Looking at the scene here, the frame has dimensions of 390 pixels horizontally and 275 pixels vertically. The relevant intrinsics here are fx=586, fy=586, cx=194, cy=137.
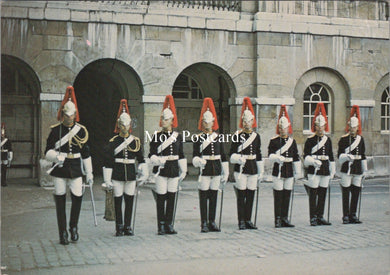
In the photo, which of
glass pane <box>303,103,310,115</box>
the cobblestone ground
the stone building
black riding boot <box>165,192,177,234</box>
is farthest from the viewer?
glass pane <box>303,103,310,115</box>

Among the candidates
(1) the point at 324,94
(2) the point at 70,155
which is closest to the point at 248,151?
(2) the point at 70,155

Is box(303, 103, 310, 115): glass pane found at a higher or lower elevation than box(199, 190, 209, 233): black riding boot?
higher

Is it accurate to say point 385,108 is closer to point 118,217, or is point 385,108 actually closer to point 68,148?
point 118,217

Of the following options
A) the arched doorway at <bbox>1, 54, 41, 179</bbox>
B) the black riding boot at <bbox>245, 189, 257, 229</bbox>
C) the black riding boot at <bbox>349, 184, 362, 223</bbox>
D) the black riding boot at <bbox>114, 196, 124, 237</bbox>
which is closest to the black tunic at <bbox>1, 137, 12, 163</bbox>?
the arched doorway at <bbox>1, 54, 41, 179</bbox>

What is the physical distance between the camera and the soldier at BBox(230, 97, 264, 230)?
9500mm

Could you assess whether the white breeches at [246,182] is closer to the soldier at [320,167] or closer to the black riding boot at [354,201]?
the soldier at [320,167]

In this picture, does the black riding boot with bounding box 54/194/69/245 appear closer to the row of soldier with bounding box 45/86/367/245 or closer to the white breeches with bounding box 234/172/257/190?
the row of soldier with bounding box 45/86/367/245

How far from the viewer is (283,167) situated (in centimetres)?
972

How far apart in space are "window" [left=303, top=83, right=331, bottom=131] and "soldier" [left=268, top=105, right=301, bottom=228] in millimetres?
8114

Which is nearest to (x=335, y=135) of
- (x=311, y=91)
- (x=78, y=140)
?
(x=311, y=91)

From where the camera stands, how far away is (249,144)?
951cm

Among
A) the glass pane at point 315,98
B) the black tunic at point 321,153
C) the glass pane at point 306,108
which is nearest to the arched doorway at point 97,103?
the glass pane at point 306,108

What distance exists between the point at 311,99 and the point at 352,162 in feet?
25.6

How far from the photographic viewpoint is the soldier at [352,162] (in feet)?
33.3
